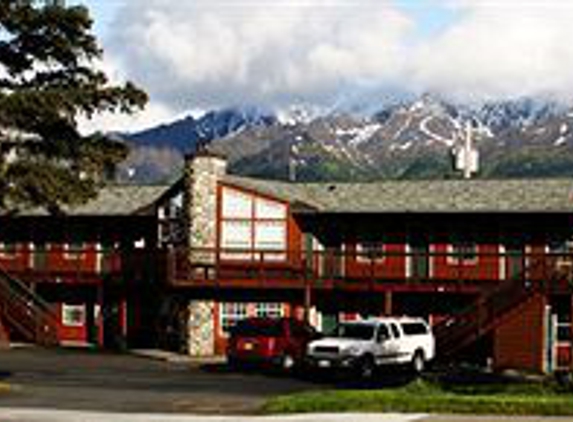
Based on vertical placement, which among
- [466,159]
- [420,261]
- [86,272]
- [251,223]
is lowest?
[86,272]

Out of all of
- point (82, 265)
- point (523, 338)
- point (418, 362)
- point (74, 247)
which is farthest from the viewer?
point (74, 247)

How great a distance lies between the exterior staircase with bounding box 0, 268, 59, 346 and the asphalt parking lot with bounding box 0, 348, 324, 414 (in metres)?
3.98

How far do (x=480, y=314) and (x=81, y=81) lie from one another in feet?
55.2

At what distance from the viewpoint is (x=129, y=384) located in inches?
1476

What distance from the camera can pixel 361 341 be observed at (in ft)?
136

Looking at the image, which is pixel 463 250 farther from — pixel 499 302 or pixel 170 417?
pixel 170 417

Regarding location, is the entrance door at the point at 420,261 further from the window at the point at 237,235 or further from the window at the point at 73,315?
the window at the point at 73,315

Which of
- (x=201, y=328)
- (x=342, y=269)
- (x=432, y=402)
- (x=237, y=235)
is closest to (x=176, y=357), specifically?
(x=201, y=328)

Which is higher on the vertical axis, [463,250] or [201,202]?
[201,202]

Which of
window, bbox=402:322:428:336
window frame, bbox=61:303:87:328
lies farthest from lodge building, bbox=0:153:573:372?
window, bbox=402:322:428:336

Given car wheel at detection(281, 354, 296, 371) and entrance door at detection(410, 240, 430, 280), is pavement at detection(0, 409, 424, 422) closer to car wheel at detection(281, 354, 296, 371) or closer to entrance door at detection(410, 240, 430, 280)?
car wheel at detection(281, 354, 296, 371)

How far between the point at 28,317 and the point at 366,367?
1812 cm

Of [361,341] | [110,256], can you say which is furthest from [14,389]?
[110,256]

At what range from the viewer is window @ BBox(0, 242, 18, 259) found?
58.5 m
